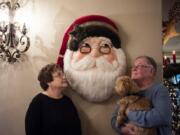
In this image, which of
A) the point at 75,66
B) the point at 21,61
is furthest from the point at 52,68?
the point at 21,61

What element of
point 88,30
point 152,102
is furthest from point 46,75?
point 152,102

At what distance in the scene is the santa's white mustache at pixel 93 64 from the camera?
2342 millimetres

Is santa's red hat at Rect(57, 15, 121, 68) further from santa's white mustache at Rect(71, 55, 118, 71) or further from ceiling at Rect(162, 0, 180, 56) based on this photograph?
ceiling at Rect(162, 0, 180, 56)

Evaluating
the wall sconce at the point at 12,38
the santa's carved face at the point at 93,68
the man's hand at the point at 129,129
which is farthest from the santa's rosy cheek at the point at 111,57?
the wall sconce at the point at 12,38

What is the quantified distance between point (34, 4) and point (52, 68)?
0.68 meters

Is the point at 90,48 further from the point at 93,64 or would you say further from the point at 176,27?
the point at 176,27

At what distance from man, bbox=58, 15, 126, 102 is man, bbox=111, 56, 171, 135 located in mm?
242

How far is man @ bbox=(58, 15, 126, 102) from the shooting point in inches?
92.0

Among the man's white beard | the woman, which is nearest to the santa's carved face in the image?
the man's white beard

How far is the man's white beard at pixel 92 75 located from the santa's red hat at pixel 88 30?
0.08 m

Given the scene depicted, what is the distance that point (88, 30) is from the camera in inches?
92.4

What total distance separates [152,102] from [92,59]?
0.64 meters

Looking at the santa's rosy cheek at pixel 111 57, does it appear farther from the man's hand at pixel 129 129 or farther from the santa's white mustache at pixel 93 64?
the man's hand at pixel 129 129

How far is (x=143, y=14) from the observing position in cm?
252
